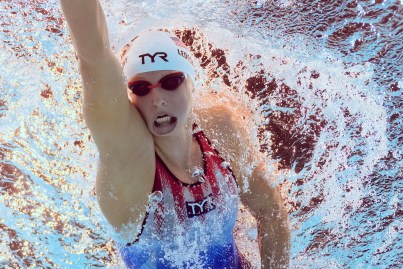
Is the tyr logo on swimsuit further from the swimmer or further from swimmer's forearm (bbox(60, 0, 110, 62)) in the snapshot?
swimmer's forearm (bbox(60, 0, 110, 62))

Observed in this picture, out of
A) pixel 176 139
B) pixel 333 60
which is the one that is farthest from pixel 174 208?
pixel 333 60

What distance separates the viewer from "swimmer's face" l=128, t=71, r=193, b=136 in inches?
66.2

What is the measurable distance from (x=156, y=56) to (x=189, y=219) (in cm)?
57

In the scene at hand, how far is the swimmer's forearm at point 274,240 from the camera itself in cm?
218

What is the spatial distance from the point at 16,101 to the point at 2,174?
1.22ft

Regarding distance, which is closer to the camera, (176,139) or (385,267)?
(176,139)

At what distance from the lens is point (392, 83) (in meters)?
2.60

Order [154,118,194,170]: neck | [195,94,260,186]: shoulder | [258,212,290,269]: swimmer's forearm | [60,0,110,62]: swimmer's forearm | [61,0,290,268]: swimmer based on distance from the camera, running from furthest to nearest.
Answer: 1. [258,212,290,269]: swimmer's forearm
2. [195,94,260,186]: shoulder
3. [154,118,194,170]: neck
4. [61,0,290,268]: swimmer
5. [60,0,110,62]: swimmer's forearm

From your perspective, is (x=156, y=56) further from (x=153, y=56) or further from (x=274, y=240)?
(x=274, y=240)

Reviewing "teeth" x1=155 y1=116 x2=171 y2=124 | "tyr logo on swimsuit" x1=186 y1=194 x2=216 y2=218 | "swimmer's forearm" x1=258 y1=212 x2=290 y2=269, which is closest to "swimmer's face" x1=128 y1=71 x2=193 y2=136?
"teeth" x1=155 y1=116 x2=171 y2=124

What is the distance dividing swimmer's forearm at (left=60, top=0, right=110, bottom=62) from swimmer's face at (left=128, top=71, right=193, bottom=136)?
33 cm

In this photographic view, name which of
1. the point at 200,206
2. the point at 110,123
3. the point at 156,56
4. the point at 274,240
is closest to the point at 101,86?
the point at 110,123

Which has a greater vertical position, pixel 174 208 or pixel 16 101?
pixel 16 101

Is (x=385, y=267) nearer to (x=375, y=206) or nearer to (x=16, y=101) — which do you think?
(x=375, y=206)
